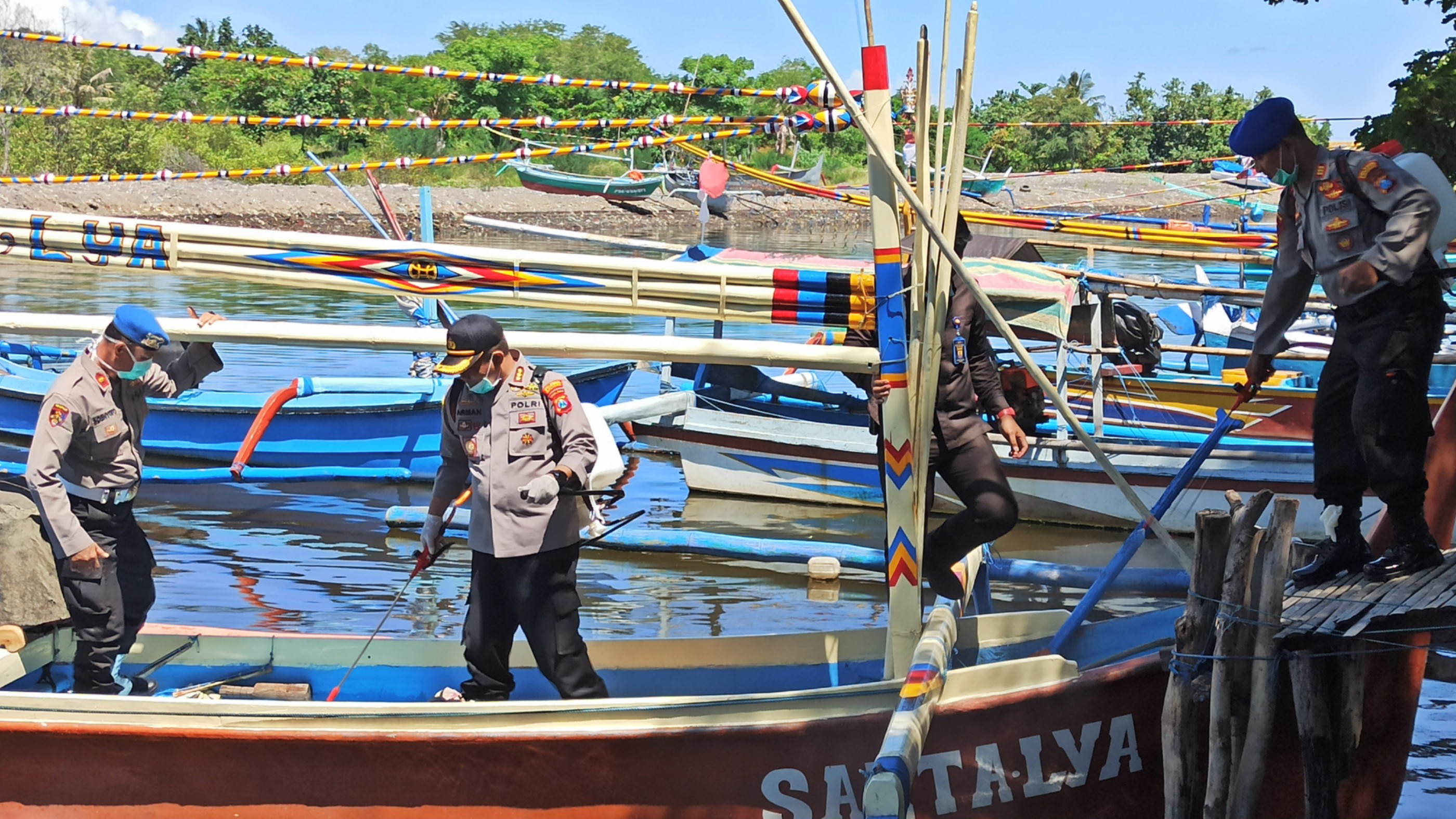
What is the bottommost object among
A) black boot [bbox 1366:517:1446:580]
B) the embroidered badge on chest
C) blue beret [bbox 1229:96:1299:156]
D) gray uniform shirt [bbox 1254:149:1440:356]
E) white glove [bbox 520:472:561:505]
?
black boot [bbox 1366:517:1446:580]

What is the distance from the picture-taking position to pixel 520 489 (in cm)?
462

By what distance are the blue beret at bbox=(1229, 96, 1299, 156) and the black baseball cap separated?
2.58 meters

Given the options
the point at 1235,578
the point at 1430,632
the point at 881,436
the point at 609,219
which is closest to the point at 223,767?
the point at 881,436

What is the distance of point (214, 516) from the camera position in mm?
10820

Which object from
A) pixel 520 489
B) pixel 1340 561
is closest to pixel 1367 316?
pixel 1340 561

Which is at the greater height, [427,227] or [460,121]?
[460,121]

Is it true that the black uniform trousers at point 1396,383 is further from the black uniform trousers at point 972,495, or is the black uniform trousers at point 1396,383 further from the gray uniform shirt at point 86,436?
the gray uniform shirt at point 86,436

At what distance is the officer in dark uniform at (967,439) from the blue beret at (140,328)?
2518 millimetres

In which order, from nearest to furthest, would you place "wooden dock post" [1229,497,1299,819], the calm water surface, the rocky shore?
"wooden dock post" [1229,497,1299,819] → the calm water surface → the rocky shore

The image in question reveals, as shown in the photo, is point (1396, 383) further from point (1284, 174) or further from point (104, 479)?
point (104, 479)

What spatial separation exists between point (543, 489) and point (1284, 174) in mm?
2739

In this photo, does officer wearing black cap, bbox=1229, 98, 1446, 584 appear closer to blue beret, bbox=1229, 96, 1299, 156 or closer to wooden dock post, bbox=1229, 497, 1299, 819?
blue beret, bbox=1229, 96, 1299, 156

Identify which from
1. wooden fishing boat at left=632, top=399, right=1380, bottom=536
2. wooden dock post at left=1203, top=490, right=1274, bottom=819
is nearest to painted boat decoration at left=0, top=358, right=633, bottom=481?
wooden fishing boat at left=632, top=399, right=1380, bottom=536

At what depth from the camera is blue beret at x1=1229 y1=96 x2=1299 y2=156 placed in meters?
4.32
